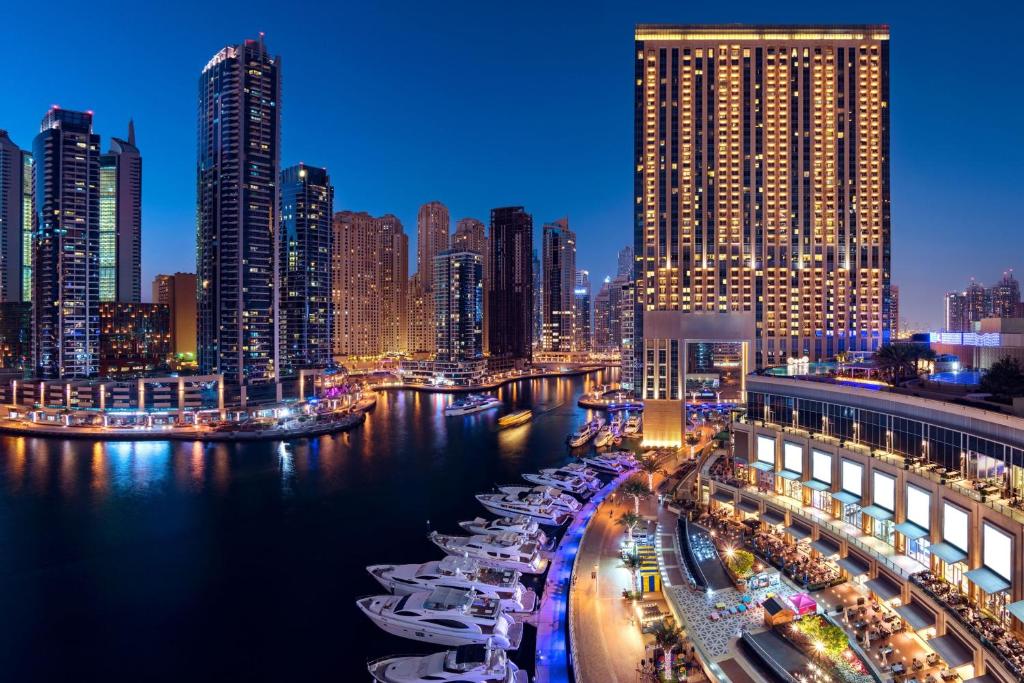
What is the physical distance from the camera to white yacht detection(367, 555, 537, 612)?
25.8 metres

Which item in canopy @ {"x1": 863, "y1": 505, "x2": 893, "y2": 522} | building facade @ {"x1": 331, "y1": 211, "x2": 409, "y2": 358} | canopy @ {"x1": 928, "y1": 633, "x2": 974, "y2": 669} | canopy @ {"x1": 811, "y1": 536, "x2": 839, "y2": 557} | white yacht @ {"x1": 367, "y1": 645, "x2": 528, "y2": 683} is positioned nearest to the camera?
canopy @ {"x1": 928, "y1": 633, "x2": 974, "y2": 669}

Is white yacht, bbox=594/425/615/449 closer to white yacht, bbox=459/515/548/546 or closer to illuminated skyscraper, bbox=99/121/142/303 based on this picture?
white yacht, bbox=459/515/548/546

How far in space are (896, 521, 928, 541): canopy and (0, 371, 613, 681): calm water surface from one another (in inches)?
606

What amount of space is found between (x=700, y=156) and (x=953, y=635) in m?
70.0

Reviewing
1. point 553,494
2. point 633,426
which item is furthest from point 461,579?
point 633,426

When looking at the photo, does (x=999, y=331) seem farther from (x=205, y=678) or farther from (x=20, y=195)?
(x=20, y=195)

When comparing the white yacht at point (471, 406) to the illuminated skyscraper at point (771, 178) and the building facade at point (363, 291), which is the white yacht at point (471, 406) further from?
the building facade at point (363, 291)

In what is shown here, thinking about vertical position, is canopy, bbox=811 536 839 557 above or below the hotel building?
below

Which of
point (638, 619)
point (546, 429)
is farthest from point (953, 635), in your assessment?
point (546, 429)

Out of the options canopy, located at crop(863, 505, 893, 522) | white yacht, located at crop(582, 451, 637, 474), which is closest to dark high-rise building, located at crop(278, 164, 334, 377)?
white yacht, located at crop(582, 451, 637, 474)

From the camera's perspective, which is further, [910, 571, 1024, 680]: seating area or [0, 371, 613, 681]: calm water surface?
[0, 371, 613, 681]: calm water surface

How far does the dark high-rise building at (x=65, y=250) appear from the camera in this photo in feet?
273

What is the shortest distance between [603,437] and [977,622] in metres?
45.9

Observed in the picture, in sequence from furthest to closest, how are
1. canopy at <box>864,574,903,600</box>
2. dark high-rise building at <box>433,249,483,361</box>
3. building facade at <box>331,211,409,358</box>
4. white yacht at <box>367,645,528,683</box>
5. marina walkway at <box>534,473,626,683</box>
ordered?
building facade at <box>331,211,409,358</box> < dark high-rise building at <box>433,249,483,361</box> < canopy at <box>864,574,903,600</box> < marina walkway at <box>534,473,626,683</box> < white yacht at <box>367,645,528,683</box>
